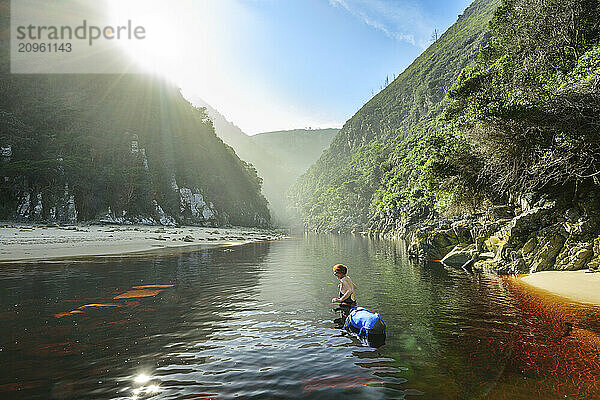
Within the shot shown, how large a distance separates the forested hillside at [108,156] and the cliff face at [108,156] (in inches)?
6.7

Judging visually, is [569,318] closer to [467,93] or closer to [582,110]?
[582,110]

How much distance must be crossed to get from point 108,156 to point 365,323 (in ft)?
246

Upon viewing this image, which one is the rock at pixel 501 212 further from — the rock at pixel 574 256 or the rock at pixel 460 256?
the rock at pixel 574 256

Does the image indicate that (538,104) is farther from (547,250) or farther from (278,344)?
(278,344)

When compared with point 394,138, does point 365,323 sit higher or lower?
lower

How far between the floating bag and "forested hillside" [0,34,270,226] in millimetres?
59958

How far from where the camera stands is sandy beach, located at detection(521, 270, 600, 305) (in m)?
14.5

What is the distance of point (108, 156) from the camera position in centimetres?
6856

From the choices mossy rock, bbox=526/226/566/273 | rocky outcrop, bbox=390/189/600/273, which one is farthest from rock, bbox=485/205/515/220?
mossy rock, bbox=526/226/566/273

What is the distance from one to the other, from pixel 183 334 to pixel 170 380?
11.2 feet

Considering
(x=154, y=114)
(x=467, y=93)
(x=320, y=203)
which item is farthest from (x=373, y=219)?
(x=467, y=93)

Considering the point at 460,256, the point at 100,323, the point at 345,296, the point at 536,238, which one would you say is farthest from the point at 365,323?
the point at 460,256

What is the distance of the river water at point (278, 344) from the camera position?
6500 millimetres

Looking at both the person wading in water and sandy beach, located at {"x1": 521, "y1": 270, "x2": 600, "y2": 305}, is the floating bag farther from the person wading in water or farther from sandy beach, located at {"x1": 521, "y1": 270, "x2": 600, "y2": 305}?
sandy beach, located at {"x1": 521, "y1": 270, "x2": 600, "y2": 305}
